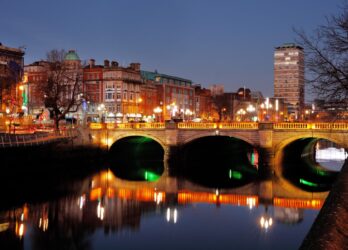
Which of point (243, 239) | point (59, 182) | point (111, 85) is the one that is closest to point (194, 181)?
point (59, 182)

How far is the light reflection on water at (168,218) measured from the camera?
24734 mm

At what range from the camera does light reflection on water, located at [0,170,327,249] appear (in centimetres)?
2473

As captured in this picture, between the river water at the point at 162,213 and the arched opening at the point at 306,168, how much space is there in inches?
19.4

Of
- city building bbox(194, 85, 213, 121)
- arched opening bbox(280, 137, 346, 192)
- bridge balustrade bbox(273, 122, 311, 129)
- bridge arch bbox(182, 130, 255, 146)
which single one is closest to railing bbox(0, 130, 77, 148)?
bridge arch bbox(182, 130, 255, 146)

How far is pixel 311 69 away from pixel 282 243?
9.51 m

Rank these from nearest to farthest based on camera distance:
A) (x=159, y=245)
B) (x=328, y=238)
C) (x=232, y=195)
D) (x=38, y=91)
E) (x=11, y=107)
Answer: (x=328, y=238) < (x=159, y=245) < (x=232, y=195) < (x=38, y=91) < (x=11, y=107)

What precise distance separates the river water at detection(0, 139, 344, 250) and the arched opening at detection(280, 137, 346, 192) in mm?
494

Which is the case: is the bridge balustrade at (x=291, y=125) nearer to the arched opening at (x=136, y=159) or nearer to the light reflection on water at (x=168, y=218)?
the light reflection on water at (x=168, y=218)

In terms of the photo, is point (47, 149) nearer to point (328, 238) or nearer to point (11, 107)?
point (11, 107)

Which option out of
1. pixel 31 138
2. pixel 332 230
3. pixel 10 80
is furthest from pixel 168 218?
pixel 10 80

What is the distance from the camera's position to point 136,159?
2744 inches

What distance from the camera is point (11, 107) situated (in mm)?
74812

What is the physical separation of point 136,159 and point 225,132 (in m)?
18.1

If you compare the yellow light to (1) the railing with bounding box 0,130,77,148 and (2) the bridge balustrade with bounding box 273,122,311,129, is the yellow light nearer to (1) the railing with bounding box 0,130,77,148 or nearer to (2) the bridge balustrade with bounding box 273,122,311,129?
(1) the railing with bounding box 0,130,77,148
